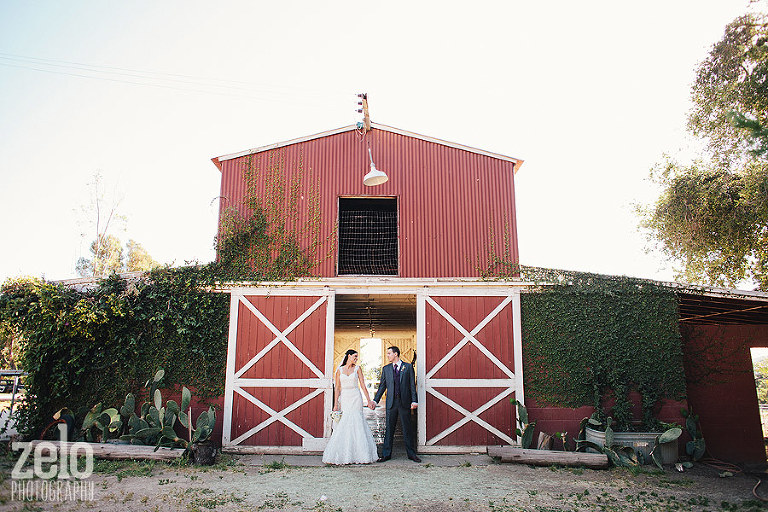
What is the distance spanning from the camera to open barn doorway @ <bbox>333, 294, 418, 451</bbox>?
11.4 m

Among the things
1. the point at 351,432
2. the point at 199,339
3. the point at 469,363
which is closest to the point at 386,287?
the point at 469,363

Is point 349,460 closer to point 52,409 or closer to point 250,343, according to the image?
point 250,343

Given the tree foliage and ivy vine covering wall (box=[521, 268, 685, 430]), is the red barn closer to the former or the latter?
ivy vine covering wall (box=[521, 268, 685, 430])

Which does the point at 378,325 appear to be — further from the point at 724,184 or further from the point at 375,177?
the point at 724,184

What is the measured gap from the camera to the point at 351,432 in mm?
8133

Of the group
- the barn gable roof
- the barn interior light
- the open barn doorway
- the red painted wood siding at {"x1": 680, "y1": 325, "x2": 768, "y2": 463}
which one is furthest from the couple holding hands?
the red painted wood siding at {"x1": 680, "y1": 325, "x2": 768, "y2": 463}

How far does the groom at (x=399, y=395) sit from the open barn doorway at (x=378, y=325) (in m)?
1.04

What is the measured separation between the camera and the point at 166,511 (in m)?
5.46

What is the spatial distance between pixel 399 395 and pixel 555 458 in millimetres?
2577

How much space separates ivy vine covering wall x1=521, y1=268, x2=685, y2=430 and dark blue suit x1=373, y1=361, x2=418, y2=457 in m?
2.24

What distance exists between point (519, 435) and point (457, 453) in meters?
1.12

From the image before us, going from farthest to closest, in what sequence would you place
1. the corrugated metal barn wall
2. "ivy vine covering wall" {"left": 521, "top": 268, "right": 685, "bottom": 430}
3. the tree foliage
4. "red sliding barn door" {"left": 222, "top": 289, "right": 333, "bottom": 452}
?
the tree foliage → the corrugated metal barn wall → "red sliding barn door" {"left": 222, "top": 289, "right": 333, "bottom": 452} → "ivy vine covering wall" {"left": 521, "top": 268, "right": 685, "bottom": 430}

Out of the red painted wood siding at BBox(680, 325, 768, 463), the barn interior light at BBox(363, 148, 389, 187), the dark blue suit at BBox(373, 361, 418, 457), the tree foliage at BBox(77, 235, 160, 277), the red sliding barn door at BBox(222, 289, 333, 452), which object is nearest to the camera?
the dark blue suit at BBox(373, 361, 418, 457)

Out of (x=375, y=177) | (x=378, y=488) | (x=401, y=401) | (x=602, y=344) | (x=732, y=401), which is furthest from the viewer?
(x=732, y=401)
